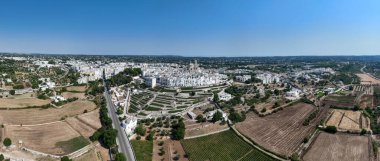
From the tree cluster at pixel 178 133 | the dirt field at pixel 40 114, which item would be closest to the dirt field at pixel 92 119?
the dirt field at pixel 40 114

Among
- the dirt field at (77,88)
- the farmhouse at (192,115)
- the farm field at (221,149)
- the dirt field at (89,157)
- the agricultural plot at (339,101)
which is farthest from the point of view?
the dirt field at (77,88)

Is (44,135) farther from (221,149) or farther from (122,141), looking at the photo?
(221,149)

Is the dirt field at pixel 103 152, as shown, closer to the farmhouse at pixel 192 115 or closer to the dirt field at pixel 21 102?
the farmhouse at pixel 192 115

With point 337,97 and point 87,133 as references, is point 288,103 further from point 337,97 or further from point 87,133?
point 87,133

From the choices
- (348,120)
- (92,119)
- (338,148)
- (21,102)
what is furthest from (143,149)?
(348,120)

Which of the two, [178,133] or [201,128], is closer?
[178,133]

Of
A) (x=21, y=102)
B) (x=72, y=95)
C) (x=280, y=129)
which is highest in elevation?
(x=72, y=95)

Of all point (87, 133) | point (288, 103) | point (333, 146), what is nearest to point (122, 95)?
point (87, 133)
